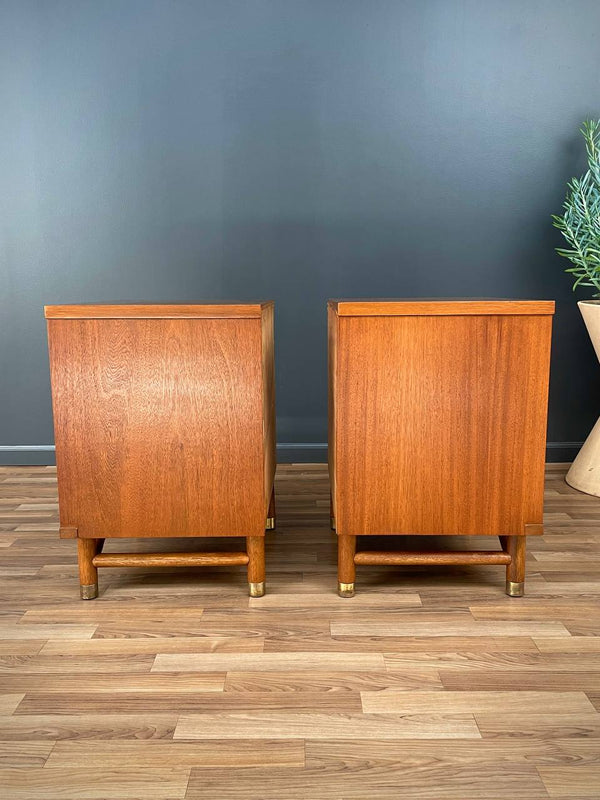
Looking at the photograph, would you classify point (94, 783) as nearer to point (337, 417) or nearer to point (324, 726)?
point (324, 726)

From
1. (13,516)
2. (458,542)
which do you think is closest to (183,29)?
Answer: (13,516)

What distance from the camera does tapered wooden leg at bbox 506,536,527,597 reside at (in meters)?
1.37

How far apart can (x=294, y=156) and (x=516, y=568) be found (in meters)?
1.52

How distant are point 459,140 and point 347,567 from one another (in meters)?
1.54

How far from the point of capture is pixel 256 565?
1379mm

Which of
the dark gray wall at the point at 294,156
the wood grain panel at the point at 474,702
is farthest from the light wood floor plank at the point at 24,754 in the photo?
the dark gray wall at the point at 294,156

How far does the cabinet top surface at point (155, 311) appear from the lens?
1258 mm

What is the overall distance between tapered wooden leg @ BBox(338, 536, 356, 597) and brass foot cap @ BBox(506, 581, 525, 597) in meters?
0.31

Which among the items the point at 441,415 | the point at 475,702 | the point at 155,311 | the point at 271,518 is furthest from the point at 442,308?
the point at 271,518

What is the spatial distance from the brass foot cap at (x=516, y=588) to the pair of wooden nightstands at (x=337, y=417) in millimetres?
122

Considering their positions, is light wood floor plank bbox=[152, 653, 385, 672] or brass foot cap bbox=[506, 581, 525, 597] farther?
brass foot cap bbox=[506, 581, 525, 597]

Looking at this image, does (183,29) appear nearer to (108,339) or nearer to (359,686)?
(108,339)

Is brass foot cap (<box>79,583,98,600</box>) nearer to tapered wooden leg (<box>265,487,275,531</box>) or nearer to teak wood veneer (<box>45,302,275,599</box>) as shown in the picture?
teak wood veneer (<box>45,302,275,599</box>)

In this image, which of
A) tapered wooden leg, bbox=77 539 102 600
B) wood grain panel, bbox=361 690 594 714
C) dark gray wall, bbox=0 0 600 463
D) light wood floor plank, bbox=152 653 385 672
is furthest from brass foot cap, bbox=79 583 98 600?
dark gray wall, bbox=0 0 600 463
